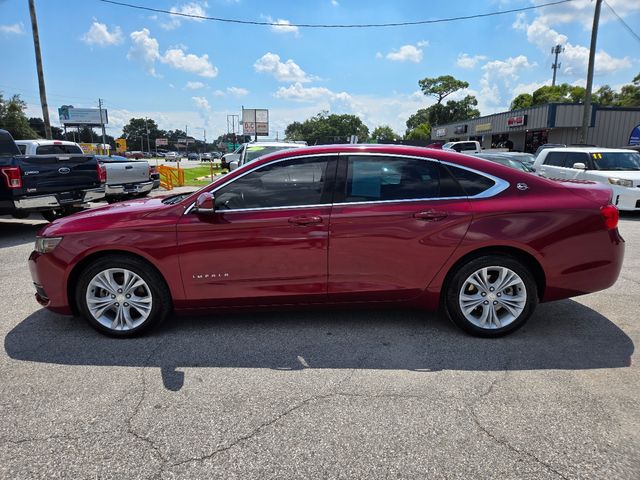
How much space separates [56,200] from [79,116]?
9603 centimetres

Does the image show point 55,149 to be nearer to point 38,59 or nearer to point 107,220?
point 107,220

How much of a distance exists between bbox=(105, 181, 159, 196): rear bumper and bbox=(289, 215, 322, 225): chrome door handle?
1025 centimetres

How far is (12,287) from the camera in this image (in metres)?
5.27

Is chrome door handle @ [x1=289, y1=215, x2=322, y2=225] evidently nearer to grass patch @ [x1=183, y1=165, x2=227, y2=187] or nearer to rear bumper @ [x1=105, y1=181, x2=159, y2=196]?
rear bumper @ [x1=105, y1=181, x2=159, y2=196]

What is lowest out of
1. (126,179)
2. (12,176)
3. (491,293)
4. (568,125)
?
(491,293)

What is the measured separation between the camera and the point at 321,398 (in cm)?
287

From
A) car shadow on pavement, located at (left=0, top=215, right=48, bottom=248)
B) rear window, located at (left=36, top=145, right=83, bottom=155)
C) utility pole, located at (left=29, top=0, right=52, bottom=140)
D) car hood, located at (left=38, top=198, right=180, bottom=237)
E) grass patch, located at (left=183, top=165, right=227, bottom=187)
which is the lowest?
car shadow on pavement, located at (left=0, top=215, right=48, bottom=248)

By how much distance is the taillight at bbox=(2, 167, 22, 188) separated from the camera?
24.6ft

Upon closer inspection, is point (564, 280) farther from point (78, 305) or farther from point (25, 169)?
point (25, 169)

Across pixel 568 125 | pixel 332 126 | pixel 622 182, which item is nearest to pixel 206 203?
pixel 622 182

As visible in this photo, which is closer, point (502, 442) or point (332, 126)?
point (502, 442)

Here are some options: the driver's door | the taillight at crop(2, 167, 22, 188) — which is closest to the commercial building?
the driver's door

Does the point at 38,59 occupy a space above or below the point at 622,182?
above

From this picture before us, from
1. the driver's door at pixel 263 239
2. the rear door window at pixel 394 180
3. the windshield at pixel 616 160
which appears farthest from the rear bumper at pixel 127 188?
the windshield at pixel 616 160
